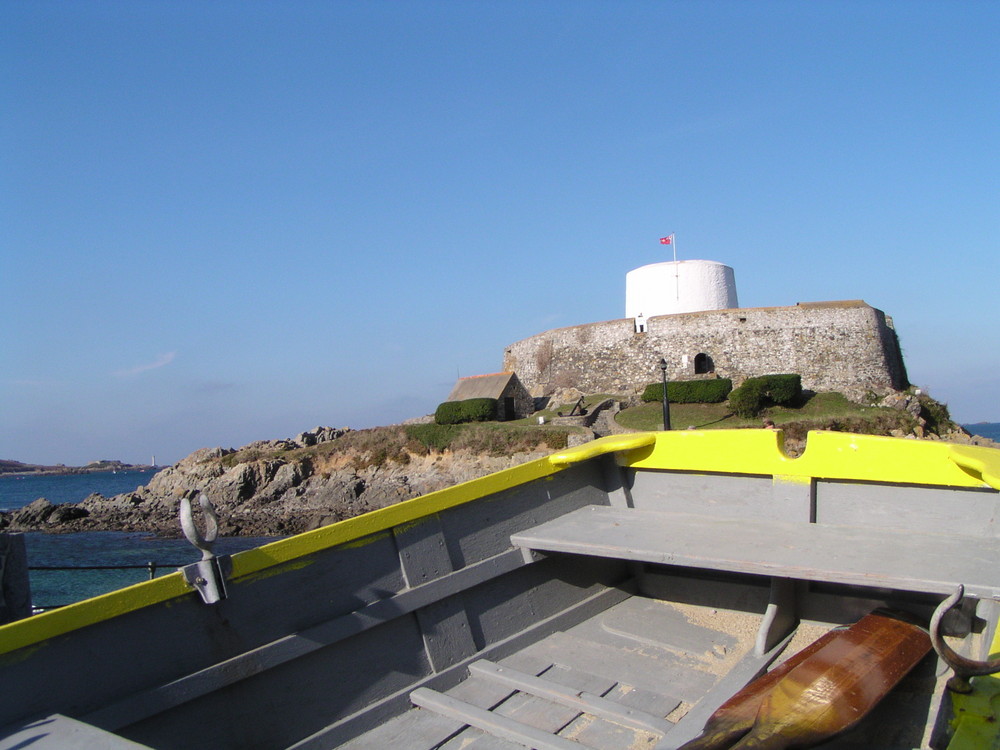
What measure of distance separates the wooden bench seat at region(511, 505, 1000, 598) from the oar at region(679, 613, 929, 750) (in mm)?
277

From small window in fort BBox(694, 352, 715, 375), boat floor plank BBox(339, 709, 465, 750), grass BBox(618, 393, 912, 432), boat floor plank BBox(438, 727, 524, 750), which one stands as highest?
boat floor plank BBox(339, 709, 465, 750)

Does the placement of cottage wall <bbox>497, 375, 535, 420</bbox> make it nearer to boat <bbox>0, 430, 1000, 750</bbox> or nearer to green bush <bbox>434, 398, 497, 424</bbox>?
green bush <bbox>434, 398, 497, 424</bbox>

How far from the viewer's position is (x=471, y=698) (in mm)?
3771

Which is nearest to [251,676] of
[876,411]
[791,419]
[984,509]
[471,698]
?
[471,698]

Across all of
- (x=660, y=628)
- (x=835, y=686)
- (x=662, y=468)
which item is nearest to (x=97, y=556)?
(x=662, y=468)

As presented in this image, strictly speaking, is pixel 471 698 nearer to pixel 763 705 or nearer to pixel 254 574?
pixel 254 574

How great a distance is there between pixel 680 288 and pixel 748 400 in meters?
10.2

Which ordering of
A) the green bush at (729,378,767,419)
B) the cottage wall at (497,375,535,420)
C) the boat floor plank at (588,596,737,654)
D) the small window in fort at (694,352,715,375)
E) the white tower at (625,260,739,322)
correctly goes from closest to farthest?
the boat floor plank at (588,596,737,654) < the green bush at (729,378,767,419) < the cottage wall at (497,375,535,420) < the small window in fort at (694,352,715,375) < the white tower at (625,260,739,322)

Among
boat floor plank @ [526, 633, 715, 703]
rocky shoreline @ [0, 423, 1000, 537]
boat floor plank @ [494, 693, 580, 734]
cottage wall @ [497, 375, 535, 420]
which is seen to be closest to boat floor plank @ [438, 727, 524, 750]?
boat floor plank @ [494, 693, 580, 734]

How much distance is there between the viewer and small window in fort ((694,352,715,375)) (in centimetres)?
3238

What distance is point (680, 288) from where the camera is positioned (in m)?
35.2

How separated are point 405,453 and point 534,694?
27417mm

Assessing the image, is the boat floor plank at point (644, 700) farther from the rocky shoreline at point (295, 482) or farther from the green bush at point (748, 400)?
the green bush at point (748, 400)

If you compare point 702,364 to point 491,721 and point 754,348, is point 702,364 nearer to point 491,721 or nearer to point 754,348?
point 754,348
